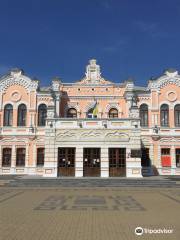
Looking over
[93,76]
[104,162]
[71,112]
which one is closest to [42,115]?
[71,112]

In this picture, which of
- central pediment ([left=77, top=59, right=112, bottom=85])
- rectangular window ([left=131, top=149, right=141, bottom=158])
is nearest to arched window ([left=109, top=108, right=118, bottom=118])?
central pediment ([left=77, top=59, right=112, bottom=85])

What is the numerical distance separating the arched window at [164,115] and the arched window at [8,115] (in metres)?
16.5

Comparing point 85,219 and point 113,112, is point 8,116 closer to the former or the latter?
point 113,112

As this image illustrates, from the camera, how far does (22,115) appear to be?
112ft

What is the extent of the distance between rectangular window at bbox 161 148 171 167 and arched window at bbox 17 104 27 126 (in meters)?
15.3

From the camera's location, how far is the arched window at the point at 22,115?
111ft

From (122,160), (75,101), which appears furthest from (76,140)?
(75,101)

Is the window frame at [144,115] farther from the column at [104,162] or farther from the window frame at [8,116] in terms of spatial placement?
the window frame at [8,116]

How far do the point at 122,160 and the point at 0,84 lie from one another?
1657 cm

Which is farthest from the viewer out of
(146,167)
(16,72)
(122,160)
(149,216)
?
(16,72)

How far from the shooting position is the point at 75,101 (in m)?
34.3

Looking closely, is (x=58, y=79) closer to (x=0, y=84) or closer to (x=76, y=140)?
(x=0, y=84)

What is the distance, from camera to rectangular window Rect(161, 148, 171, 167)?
32.7 meters

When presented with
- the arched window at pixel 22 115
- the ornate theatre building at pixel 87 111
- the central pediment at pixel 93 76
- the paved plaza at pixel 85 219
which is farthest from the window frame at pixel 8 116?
the paved plaza at pixel 85 219
